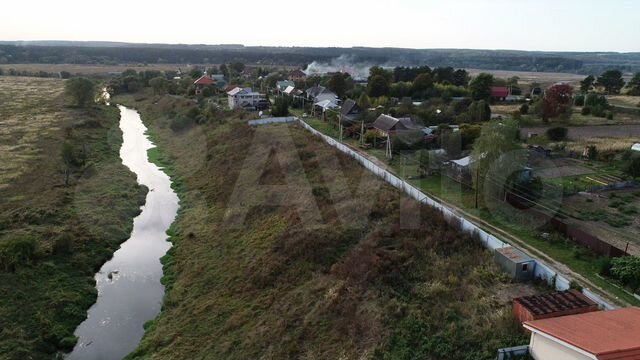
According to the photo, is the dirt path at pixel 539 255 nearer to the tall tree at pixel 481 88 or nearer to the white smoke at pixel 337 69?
the tall tree at pixel 481 88

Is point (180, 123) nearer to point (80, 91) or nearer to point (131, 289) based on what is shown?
point (80, 91)

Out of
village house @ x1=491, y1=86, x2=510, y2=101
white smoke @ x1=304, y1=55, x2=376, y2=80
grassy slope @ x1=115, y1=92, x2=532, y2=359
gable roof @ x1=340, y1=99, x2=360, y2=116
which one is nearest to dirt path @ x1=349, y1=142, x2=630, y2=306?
grassy slope @ x1=115, y1=92, x2=532, y2=359

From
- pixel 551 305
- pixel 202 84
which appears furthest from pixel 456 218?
pixel 202 84

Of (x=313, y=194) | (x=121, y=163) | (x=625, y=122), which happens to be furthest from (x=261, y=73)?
(x=313, y=194)

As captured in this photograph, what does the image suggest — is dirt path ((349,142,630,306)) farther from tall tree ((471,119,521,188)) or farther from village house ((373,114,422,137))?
village house ((373,114,422,137))

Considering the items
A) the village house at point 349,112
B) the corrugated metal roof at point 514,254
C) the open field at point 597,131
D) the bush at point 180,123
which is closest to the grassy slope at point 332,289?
the corrugated metal roof at point 514,254

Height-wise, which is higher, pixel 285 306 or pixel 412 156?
pixel 412 156

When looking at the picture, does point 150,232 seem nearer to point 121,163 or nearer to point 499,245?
point 121,163
